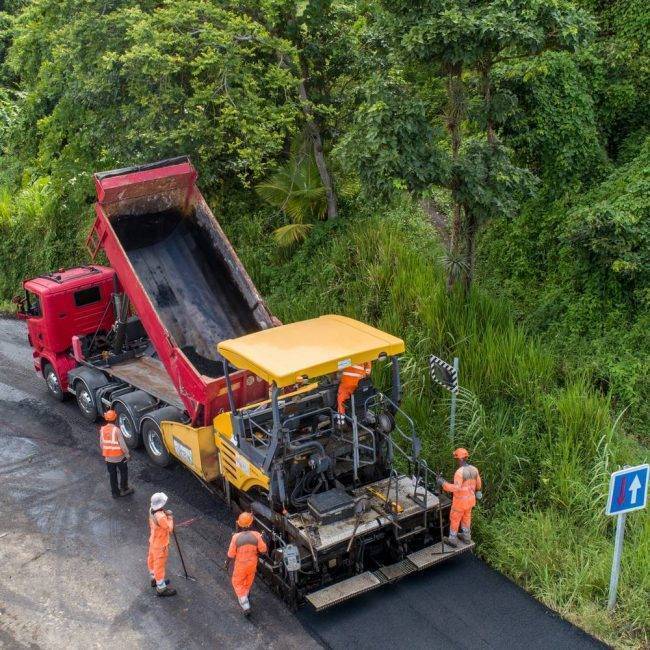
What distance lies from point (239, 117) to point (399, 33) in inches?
132

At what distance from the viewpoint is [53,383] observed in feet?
39.3

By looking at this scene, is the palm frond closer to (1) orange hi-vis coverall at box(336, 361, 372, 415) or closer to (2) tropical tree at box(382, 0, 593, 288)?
(2) tropical tree at box(382, 0, 593, 288)

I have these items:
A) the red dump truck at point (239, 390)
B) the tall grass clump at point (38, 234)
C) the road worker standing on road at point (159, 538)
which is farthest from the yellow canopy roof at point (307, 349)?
the tall grass clump at point (38, 234)

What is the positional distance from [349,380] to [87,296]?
5.71m

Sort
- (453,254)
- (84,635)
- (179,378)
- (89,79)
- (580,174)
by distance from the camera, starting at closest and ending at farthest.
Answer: (84,635) < (179,378) < (453,254) < (580,174) < (89,79)

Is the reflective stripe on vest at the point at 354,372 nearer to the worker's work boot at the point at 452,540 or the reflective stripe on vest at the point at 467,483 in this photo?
the reflective stripe on vest at the point at 467,483

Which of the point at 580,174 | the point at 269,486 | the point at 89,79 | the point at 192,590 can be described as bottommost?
the point at 192,590

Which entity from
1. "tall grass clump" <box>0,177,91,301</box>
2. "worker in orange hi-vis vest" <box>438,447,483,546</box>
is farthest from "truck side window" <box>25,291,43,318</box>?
"worker in orange hi-vis vest" <box>438,447,483,546</box>

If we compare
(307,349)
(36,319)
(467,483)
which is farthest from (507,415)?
(36,319)

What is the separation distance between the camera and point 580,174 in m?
11.8

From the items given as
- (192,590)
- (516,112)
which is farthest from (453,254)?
(192,590)

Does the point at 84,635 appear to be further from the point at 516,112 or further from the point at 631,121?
the point at 631,121

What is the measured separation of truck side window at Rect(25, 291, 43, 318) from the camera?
11633 millimetres

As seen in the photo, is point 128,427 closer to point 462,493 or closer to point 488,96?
point 462,493
